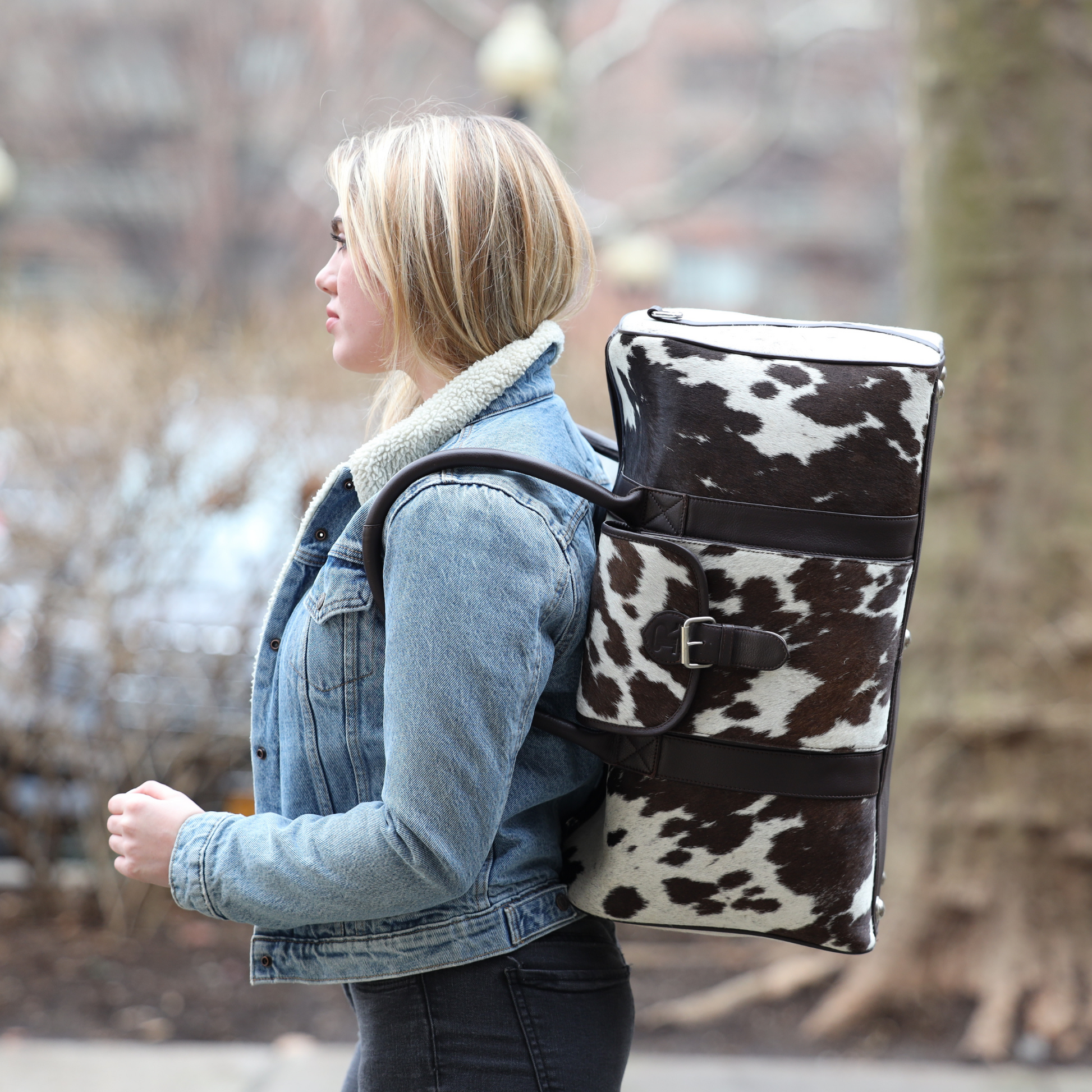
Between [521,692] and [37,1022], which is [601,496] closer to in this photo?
[521,692]

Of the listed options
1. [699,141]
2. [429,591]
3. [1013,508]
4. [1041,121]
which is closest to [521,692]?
[429,591]

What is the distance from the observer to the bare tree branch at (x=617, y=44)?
47.2 ft

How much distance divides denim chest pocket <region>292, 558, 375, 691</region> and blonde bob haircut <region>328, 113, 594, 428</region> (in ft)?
0.97

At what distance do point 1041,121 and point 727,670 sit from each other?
124 inches

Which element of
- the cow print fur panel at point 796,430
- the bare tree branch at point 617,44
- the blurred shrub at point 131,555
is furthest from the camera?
the bare tree branch at point 617,44

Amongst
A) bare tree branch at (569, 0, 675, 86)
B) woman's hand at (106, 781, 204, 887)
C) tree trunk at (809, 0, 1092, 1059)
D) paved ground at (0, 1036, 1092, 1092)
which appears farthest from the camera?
bare tree branch at (569, 0, 675, 86)

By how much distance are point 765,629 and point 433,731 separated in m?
0.36

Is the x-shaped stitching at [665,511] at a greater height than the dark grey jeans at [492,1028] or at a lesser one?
greater

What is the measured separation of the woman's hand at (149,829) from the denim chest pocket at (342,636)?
208mm

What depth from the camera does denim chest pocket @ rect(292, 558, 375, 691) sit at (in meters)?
1.39

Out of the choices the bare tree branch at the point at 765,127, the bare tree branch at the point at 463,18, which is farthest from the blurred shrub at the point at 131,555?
the bare tree branch at the point at 765,127

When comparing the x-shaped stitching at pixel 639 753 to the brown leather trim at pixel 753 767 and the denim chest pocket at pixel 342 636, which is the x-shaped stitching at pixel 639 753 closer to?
the brown leather trim at pixel 753 767

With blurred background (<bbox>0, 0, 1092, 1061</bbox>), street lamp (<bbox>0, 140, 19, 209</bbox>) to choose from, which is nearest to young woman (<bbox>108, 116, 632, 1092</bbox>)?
blurred background (<bbox>0, 0, 1092, 1061</bbox>)

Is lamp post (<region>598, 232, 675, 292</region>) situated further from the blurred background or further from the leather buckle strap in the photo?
the leather buckle strap
